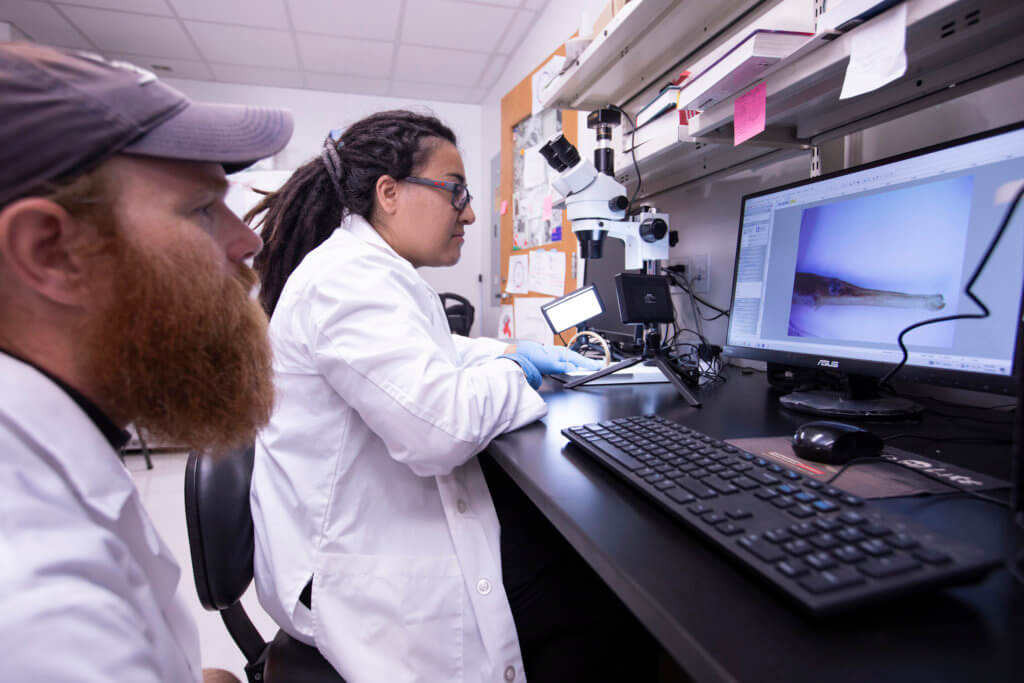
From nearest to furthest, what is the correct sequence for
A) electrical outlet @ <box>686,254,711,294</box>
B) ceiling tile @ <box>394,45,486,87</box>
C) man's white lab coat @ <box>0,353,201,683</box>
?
man's white lab coat @ <box>0,353,201,683</box>, electrical outlet @ <box>686,254,711,294</box>, ceiling tile @ <box>394,45,486,87</box>

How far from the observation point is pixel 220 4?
2740 mm

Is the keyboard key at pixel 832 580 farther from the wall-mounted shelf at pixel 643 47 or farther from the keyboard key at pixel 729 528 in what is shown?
the wall-mounted shelf at pixel 643 47

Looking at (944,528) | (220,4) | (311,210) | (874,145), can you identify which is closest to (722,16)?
(874,145)

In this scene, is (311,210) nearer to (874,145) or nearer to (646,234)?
(646,234)

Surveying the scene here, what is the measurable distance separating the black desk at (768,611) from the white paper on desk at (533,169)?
2527 millimetres

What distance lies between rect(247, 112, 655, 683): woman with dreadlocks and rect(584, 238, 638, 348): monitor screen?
87 cm

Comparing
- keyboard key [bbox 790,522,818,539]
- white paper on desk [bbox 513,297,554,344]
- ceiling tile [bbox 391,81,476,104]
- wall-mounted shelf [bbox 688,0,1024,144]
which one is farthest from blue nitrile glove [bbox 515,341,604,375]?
ceiling tile [bbox 391,81,476,104]

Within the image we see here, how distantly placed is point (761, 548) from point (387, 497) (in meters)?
0.58

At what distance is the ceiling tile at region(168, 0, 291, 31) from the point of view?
2732 millimetres

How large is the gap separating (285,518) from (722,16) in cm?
143

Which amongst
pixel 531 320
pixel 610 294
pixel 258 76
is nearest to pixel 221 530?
pixel 610 294

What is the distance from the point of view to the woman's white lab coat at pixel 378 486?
727 millimetres

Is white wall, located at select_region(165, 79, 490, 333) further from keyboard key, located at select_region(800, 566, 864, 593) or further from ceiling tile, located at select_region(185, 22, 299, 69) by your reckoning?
keyboard key, located at select_region(800, 566, 864, 593)

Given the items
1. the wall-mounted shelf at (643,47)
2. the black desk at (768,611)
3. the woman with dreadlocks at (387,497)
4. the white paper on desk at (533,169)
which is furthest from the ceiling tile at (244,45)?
the black desk at (768,611)
